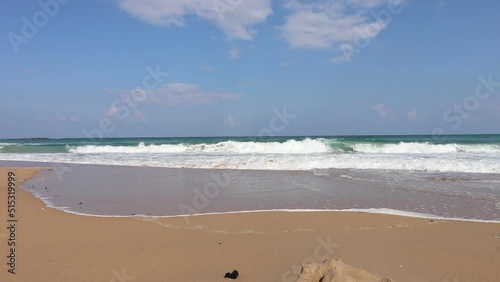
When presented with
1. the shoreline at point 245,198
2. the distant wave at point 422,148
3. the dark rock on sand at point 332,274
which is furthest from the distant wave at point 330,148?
the dark rock on sand at point 332,274

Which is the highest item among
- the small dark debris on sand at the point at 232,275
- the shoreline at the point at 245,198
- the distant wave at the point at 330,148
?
the distant wave at the point at 330,148

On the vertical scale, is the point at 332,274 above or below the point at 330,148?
below

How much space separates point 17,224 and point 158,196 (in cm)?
335

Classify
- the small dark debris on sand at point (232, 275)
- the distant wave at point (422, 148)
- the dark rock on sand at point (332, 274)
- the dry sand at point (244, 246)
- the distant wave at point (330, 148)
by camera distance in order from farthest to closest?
the distant wave at point (330, 148), the distant wave at point (422, 148), the dry sand at point (244, 246), the small dark debris on sand at point (232, 275), the dark rock on sand at point (332, 274)

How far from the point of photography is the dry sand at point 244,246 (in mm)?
3916

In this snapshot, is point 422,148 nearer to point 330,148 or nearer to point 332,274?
point 330,148

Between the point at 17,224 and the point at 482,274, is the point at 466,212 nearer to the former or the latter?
the point at 482,274

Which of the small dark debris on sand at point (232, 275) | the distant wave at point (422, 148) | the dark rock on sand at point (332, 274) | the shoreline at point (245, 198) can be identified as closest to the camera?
the dark rock on sand at point (332, 274)

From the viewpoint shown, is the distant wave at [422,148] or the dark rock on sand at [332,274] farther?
the distant wave at [422,148]

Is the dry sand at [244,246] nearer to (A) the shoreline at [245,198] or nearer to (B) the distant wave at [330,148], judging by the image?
(A) the shoreline at [245,198]

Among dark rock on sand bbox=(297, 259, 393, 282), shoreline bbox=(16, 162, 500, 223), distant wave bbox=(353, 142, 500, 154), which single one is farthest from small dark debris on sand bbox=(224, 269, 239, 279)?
distant wave bbox=(353, 142, 500, 154)

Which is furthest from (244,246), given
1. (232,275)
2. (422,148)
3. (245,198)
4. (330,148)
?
(422,148)

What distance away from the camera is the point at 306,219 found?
247 inches

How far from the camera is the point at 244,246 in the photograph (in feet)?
15.7
